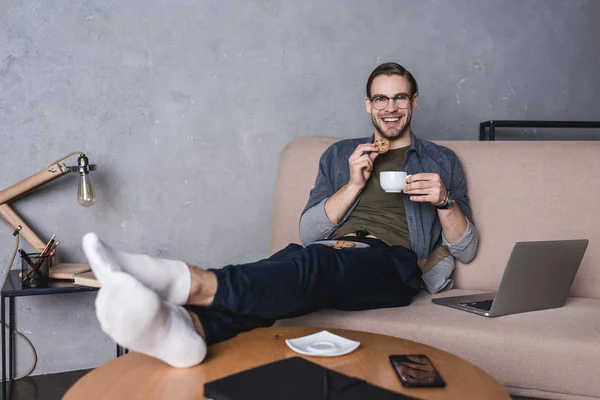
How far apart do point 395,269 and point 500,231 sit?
49 cm

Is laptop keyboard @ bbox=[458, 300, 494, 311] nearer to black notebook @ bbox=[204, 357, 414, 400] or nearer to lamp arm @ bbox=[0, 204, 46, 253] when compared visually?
black notebook @ bbox=[204, 357, 414, 400]

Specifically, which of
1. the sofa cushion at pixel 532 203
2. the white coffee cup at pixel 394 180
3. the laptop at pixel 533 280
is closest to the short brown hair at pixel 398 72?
the sofa cushion at pixel 532 203

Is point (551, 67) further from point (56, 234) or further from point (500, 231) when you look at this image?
point (56, 234)

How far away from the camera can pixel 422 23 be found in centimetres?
298

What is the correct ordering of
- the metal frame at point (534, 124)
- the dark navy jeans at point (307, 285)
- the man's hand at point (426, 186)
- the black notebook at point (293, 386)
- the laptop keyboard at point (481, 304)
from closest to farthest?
the black notebook at point (293, 386)
the dark navy jeans at point (307, 285)
the laptop keyboard at point (481, 304)
the man's hand at point (426, 186)
the metal frame at point (534, 124)

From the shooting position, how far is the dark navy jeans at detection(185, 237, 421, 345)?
1.37 metres

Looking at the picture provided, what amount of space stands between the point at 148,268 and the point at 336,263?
A: 0.61m

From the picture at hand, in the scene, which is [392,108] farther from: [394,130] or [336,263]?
[336,263]

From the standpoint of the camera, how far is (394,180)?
1858mm

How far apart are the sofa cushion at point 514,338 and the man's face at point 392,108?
2.41ft

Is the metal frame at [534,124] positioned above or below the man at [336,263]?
above

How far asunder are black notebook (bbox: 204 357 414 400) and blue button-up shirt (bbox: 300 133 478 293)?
1.07 meters

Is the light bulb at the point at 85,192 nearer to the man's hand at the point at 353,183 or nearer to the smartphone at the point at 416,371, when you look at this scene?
the man's hand at the point at 353,183

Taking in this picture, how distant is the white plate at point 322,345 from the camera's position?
3.93 feet
